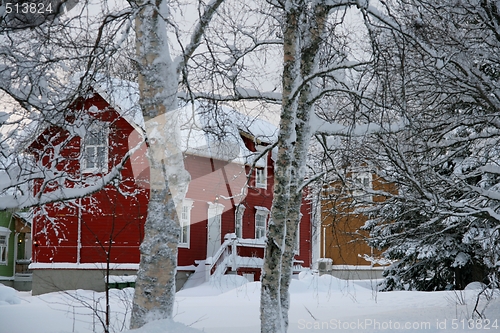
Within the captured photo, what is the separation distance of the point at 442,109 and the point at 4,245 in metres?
29.4

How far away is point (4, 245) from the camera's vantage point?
34219mm

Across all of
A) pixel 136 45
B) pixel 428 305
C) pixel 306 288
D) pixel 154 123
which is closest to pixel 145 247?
pixel 154 123

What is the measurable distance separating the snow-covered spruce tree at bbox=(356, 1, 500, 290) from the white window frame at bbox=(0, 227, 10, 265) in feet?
79.5

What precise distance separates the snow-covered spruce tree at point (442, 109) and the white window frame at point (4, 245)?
2423 centimetres

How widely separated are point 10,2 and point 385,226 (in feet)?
42.4

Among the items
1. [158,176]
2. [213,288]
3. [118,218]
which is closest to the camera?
[158,176]

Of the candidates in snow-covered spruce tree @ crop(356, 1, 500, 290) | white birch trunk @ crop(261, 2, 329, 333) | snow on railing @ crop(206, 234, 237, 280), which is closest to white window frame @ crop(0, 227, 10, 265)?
snow on railing @ crop(206, 234, 237, 280)

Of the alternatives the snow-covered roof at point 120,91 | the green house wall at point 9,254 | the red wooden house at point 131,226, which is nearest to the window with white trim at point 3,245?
the green house wall at point 9,254

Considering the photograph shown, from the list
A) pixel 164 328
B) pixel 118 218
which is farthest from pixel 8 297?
pixel 164 328

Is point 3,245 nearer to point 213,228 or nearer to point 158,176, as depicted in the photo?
point 213,228

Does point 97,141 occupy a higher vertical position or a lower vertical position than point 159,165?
higher

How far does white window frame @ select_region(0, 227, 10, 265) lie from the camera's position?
3362cm

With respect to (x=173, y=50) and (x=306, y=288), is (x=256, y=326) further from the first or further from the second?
(x=306, y=288)

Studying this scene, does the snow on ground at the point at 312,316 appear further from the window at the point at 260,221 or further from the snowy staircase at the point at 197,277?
the window at the point at 260,221
